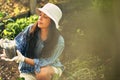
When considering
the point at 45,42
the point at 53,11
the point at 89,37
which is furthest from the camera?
the point at 89,37

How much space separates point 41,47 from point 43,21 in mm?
310

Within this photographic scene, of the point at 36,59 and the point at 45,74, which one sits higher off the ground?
the point at 36,59

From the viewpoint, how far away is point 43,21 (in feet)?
13.5

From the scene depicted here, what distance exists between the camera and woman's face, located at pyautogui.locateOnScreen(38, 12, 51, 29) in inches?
161

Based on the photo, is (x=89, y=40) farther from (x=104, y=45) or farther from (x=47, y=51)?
(x=47, y=51)

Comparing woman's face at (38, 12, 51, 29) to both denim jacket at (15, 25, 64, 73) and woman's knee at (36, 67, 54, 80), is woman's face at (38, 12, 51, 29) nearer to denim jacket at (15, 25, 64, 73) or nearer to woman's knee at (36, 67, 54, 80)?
denim jacket at (15, 25, 64, 73)

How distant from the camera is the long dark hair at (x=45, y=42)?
4.16 meters

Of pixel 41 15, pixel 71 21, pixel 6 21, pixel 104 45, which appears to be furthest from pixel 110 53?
pixel 6 21

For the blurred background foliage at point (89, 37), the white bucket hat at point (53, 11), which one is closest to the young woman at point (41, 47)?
the white bucket hat at point (53, 11)

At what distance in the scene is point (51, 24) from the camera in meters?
4.11

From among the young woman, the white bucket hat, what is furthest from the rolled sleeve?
the white bucket hat

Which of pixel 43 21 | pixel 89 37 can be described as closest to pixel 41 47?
pixel 43 21

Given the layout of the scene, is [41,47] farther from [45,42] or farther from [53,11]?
[53,11]

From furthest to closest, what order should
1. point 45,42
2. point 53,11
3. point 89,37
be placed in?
point 89,37
point 45,42
point 53,11
